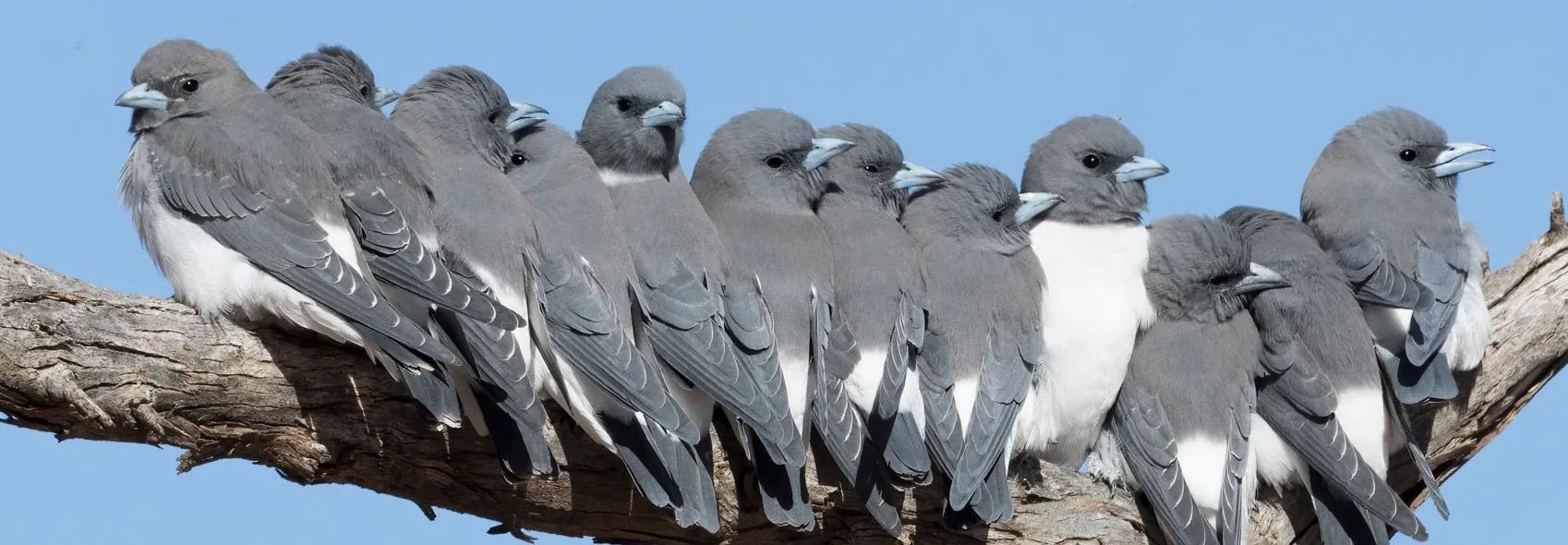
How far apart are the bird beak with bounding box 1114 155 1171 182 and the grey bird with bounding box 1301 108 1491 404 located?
86 centimetres

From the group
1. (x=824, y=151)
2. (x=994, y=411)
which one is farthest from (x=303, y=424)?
(x=994, y=411)

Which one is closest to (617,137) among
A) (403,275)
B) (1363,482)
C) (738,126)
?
(738,126)

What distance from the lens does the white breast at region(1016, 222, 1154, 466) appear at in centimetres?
598

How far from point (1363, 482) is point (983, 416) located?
4.92ft

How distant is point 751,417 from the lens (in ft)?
16.7

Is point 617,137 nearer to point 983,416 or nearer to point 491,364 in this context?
point 491,364

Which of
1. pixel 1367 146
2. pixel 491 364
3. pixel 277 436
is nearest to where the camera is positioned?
pixel 491 364

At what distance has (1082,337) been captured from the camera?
19.7ft

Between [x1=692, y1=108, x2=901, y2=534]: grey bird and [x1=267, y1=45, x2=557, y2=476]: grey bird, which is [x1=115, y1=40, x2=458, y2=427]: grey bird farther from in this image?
[x1=692, y1=108, x2=901, y2=534]: grey bird

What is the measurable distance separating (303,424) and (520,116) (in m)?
1.37

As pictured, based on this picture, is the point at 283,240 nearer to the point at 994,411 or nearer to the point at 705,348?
the point at 705,348

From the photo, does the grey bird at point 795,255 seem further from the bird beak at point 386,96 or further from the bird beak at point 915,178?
the bird beak at point 386,96

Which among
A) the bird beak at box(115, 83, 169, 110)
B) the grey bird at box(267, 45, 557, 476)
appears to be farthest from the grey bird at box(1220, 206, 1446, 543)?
the bird beak at box(115, 83, 169, 110)

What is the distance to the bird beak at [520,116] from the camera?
19.2 feet
